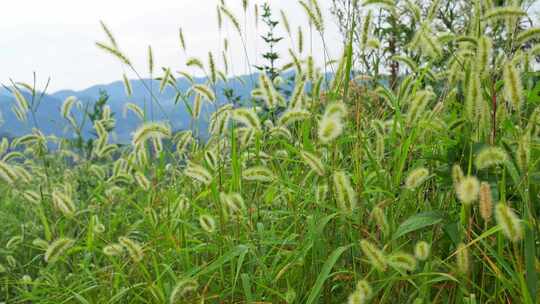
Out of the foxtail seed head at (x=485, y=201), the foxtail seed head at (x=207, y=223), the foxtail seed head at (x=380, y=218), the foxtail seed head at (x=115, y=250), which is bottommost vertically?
the foxtail seed head at (x=115, y=250)

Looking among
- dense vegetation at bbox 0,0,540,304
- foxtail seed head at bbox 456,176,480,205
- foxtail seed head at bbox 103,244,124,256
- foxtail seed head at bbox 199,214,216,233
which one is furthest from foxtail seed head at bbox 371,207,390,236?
foxtail seed head at bbox 103,244,124,256

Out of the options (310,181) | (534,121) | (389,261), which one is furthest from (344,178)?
(310,181)

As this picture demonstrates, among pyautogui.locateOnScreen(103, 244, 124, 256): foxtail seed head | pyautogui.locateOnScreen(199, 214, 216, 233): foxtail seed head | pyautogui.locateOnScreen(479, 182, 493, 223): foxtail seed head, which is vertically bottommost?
pyautogui.locateOnScreen(103, 244, 124, 256): foxtail seed head

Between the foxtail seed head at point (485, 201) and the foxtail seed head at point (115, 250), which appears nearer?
the foxtail seed head at point (485, 201)

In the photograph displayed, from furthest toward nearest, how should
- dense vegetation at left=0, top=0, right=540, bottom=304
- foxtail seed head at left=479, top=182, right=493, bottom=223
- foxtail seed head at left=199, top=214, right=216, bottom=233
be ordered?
foxtail seed head at left=199, top=214, right=216, bottom=233 → dense vegetation at left=0, top=0, right=540, bottom=304 → foxtail seed head at left=479, top=182, right=493, bottom=223

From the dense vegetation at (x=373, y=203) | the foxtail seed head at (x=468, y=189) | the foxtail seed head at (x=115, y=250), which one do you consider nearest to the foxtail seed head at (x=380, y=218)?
the dense vegetation at (x=373, y=203)

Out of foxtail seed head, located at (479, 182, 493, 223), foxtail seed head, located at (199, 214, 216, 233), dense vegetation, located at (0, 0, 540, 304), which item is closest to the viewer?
foxtail seed head, located at (479, 182, 493, 223)

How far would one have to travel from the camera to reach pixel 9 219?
3.86 meters

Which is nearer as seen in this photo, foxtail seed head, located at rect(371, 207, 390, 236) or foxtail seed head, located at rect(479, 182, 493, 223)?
foxtail seed head, located at rect(479, 182, 493, 223)

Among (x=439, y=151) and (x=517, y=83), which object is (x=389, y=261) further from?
(x=439, y=151)

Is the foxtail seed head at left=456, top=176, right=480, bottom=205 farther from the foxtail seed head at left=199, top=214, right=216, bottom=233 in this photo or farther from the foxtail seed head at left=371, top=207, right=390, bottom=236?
the foxtail seed head at left=199, top=214, right=216, bottom=233

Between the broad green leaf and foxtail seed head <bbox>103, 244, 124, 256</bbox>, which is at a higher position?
the broad green leaf

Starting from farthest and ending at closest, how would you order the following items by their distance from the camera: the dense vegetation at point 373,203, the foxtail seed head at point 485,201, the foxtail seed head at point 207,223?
1. the foxtail seed head at point 207,223
2. the dense vegetation at point 373,203
3. the foxtail seed head at point 485,201

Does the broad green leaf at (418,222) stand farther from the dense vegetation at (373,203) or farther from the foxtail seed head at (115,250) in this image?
the foxtail seed head at (115,250)
